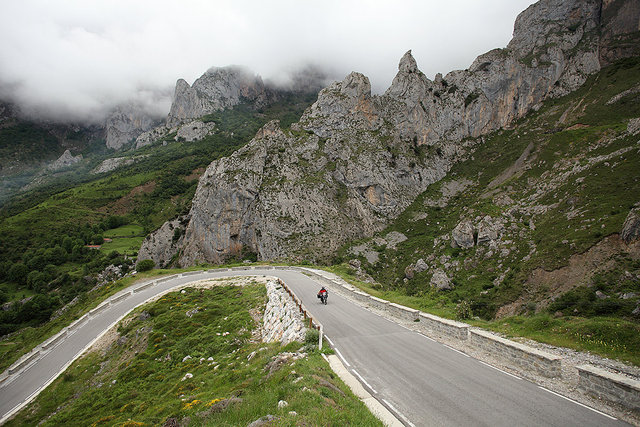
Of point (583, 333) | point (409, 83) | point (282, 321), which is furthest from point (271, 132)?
point (583, 333)

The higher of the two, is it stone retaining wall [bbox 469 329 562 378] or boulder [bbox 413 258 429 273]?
stone retaining wall [bbox 469 329 562 378]

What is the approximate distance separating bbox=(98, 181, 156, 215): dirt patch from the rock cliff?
221ft

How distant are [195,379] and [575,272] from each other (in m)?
46.2

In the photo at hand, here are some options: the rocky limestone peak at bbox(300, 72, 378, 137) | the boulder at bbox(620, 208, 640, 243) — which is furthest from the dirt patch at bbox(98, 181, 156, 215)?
the boulder at bbox(620, 208, 640, 243)

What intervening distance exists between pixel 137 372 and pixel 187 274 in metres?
29.1

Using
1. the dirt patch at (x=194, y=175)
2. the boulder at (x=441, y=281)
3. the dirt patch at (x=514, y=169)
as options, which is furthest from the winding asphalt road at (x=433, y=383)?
the dirt patch at (x=194, y=175)

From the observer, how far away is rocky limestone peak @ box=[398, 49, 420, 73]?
10738 cm

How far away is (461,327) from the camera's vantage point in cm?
1336

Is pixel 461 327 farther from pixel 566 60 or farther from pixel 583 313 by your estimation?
pixel 566 60

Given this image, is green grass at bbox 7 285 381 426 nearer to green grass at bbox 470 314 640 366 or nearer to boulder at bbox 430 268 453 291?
green grass at bbox 470 314 640 366

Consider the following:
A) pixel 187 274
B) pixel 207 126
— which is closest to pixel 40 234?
pixel 207 126

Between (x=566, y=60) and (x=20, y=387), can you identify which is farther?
(x=566, y=60)

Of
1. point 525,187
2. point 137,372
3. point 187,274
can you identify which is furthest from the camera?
point 525,187

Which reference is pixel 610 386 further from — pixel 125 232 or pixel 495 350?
pixel 125 232
